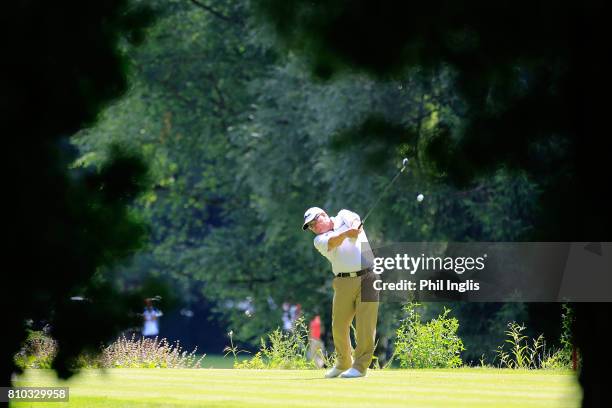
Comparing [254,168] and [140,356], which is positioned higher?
[254,168]

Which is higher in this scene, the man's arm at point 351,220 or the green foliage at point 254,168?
the green foliage at point 254,168

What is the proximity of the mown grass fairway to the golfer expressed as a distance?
32 cm

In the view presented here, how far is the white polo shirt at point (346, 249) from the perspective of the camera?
1348 centimetres

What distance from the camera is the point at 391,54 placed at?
272 inches

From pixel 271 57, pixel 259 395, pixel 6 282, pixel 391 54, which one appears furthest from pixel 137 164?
pixel 271 57

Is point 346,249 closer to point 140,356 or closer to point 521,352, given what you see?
point 140,356

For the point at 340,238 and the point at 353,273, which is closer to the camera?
the point at 340,238

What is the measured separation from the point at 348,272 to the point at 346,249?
25 centimetres

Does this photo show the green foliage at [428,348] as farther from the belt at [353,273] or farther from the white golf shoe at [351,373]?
the belt at [353,273]

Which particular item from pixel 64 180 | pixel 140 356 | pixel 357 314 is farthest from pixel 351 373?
pixel 64 180

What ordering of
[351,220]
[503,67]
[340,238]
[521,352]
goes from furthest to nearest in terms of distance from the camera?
1. [521,352]
2. [351,220]
3. [340,238]
4. [503,67]

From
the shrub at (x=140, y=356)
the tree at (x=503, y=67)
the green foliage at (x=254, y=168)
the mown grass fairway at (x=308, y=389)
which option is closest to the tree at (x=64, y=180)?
the tree at (x=503, y=67)

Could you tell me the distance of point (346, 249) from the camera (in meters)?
13.5

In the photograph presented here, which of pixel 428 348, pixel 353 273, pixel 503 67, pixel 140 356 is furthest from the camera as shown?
pixel 140 356
